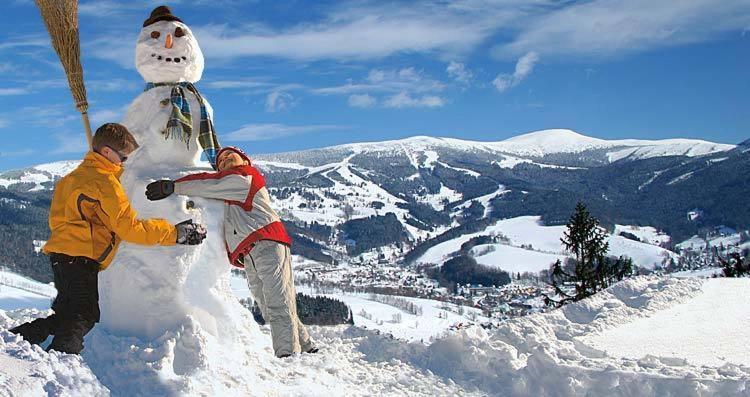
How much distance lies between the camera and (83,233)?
4.54 meters

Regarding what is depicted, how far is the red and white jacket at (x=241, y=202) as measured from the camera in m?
5.78

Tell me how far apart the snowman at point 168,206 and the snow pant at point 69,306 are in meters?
1.01

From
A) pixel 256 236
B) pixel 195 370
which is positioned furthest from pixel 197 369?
pixel 256 236

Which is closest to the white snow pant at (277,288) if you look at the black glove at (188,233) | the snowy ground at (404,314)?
the black glove at (188,233)

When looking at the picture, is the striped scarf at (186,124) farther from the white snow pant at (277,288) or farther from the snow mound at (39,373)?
the snow mound at (39,373)

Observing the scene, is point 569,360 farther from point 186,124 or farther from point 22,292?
point 22,292

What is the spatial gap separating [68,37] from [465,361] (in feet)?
16.9

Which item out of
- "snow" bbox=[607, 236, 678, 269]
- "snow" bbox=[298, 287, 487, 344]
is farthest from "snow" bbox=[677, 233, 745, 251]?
"snow" bbox=[298, 287, 487, 344]

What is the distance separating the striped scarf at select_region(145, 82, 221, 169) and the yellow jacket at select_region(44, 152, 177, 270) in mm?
1670

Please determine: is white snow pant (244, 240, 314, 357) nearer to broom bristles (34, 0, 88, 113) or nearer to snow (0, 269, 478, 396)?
snow (0, 269, 478, 396)

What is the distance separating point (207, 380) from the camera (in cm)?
477

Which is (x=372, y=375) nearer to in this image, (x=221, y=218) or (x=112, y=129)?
(x=221, y=218)

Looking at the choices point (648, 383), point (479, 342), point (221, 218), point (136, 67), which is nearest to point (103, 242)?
point (221, 218)

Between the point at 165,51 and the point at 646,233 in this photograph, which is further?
the point at 646,233
